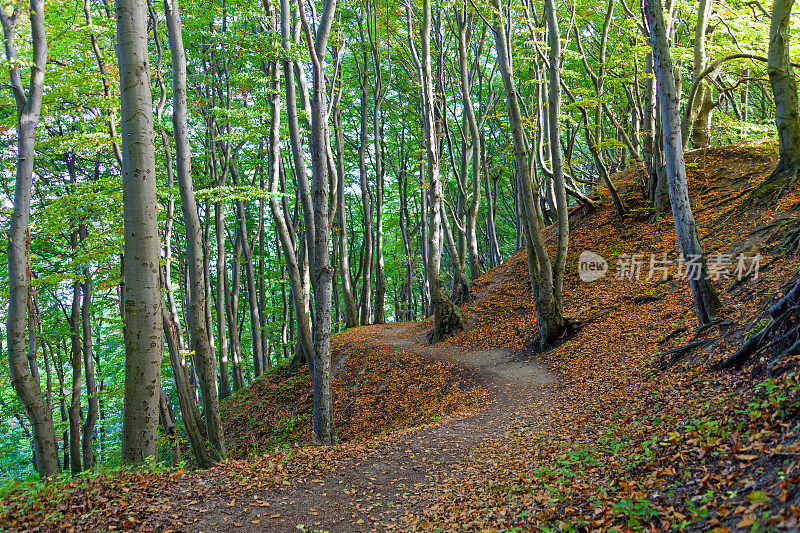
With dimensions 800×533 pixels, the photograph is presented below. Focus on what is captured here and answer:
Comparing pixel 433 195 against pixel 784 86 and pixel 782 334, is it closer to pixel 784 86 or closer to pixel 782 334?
pixel 784 86

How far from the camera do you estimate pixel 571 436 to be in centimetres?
585

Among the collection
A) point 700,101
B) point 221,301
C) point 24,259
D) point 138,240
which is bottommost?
point 221,301

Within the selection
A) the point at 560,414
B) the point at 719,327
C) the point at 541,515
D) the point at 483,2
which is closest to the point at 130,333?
the point at 541,515

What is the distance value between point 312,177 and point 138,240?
3.45 metres

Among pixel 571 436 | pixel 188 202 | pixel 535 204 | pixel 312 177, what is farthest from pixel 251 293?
pixel 571 436

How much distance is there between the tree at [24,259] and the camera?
7.63 m

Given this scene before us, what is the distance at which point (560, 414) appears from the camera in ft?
23.4

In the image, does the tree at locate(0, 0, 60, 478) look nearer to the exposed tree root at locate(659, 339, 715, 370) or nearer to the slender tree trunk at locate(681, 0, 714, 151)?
the exposed tree root at locate(659, 339, 715, 370)

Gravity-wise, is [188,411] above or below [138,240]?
below

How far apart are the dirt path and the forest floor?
27mm

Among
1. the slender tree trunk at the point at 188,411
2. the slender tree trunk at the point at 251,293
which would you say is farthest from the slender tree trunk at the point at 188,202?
the slender tree trunk at the point at 251,293

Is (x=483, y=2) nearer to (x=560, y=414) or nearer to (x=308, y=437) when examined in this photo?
(x=560, y=414)

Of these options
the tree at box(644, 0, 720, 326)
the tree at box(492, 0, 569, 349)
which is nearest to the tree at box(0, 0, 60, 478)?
the tree at box(492, 0, 569, 349)

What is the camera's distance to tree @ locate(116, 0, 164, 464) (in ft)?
15.5
